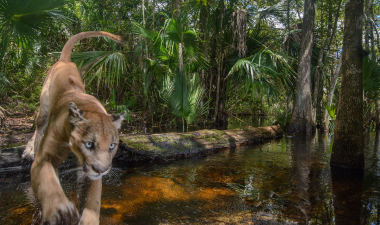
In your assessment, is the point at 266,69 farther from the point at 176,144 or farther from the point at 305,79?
the point at 176,144

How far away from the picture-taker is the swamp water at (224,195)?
8.50 ft

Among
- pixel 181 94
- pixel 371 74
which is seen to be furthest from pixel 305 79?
pixel 181 94

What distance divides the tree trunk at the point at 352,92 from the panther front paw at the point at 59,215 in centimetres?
426

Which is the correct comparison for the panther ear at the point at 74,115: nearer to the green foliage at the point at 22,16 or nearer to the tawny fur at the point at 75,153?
the tawny fur at the point at 75,153

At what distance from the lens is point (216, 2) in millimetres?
9484

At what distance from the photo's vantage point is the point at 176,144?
557 centimetres

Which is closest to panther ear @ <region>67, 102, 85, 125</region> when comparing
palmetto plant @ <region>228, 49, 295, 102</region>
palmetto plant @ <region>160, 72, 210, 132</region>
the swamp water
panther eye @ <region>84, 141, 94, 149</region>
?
panther eye @ <region>84, 141, 94, 149</region>

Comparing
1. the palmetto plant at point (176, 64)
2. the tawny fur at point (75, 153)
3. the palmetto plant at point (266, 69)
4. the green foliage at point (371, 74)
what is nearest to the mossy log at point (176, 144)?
the palmetto plant at point (176, 64)

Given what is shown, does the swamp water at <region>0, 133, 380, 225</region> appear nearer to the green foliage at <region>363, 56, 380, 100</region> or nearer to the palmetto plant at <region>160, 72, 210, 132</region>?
the palmetto plant at <region>160, 72, 210, 132</region>

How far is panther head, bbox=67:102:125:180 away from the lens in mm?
1781

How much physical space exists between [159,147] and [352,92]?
372cm

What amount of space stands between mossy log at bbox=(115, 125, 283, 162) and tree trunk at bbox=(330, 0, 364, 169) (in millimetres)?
2929

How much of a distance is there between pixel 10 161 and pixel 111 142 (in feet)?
10.4

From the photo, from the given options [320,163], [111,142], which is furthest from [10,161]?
[320,163]
